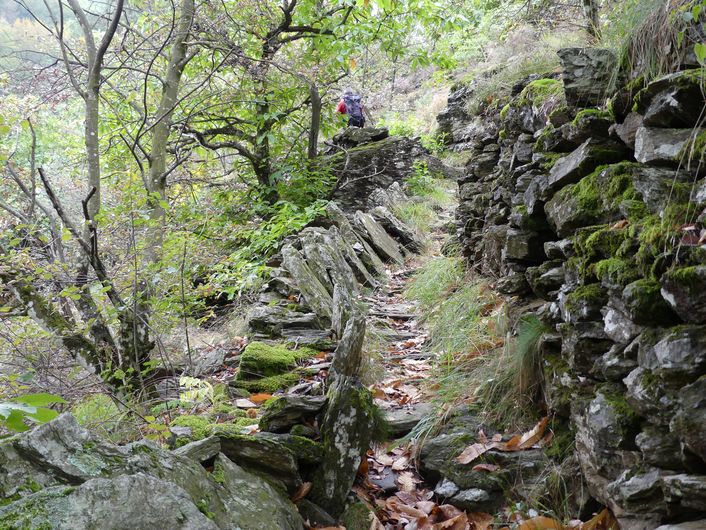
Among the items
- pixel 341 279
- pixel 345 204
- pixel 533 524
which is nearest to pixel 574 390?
pixel 533 524

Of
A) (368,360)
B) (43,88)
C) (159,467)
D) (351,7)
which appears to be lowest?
(368,360)

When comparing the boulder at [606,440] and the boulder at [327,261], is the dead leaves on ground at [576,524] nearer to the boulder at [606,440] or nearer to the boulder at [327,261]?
the boulder at [606,440]

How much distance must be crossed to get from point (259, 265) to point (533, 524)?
5.04 meters

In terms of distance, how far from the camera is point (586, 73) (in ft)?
11.6

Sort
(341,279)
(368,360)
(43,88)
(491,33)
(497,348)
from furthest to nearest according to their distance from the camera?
(491,33) → (341,279) → (43,88) → (368,360) → (497,348)

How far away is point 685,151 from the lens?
2430 mm

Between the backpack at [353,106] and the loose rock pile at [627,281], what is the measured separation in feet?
32.9

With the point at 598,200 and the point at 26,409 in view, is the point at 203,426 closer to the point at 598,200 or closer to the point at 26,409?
the point at 26,409

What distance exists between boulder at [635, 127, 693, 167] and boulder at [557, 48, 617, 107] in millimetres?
805

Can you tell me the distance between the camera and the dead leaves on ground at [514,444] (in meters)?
3.40

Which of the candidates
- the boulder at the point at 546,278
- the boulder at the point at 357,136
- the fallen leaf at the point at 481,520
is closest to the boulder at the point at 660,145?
the boulder at the point at 546,278

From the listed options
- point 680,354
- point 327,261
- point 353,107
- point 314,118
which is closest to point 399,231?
point 314,118

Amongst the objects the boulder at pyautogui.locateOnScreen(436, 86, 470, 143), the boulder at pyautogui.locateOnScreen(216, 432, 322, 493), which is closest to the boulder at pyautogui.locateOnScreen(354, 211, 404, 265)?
the boulder at pyautogui.locateOnScreen(216, 432, 322, 493)

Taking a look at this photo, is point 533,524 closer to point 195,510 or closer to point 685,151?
point 195,510
